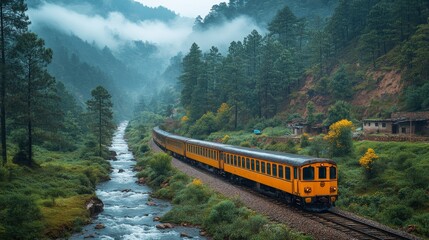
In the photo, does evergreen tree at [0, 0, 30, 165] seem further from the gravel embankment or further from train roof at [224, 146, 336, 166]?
train roof at [224, 146, 336, 166]

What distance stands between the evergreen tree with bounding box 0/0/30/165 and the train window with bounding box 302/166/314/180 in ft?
80.2

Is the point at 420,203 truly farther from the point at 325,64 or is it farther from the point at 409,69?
the point at 325,64

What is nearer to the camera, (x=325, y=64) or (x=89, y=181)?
(x=89, y=181)

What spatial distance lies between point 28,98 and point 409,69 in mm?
45230

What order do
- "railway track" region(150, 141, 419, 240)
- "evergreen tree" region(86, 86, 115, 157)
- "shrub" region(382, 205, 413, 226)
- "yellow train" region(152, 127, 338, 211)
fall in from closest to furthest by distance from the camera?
"railway track" region(150, 141, 419, 240) → "shrub" region(382, 205, 413, 226) → "yellow train" region(152, 127, 338, 211) → "evergreen tree" region(86, 86, 115, 157)

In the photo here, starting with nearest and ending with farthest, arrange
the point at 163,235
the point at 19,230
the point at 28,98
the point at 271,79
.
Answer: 1. the point at 19,230
2. the point at 163,235
3. the point at 28,98
4. the point at 271,79

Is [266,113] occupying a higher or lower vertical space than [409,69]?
lower

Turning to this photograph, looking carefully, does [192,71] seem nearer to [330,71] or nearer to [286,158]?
[330,71]

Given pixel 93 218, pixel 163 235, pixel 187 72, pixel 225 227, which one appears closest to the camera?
pixel 225 227

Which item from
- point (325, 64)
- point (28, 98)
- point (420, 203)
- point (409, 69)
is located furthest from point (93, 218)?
point (325, 64)

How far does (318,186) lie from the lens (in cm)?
2178

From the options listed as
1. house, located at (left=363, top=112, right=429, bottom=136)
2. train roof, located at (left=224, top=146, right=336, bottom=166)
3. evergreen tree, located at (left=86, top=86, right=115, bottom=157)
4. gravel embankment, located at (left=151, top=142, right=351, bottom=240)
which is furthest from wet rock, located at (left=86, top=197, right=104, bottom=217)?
house, located at (left=363, top=112, right=429, bottom=136)

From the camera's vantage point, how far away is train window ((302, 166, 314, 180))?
21.5 metres

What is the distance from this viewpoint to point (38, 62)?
3650 centimetres
